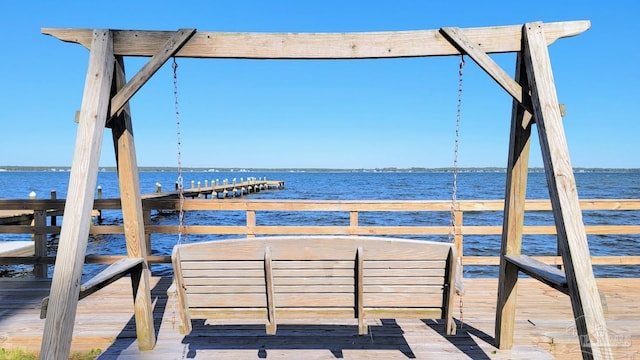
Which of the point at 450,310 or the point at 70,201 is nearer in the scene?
the point at 70,201

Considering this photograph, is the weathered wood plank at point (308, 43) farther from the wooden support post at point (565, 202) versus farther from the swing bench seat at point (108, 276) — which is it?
the swing bench seat at point (108, 276)

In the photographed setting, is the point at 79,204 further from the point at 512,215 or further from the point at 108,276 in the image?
the point at 512,215

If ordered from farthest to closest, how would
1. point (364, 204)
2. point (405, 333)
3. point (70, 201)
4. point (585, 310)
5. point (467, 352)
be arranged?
point (364, 204), point (405, 333), point (467, 352), point (70, 201), point (585, 310)

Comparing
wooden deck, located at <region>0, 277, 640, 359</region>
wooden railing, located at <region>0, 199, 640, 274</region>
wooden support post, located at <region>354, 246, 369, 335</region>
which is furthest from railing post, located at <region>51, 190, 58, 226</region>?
wooden support post, located at <region>354, 246, 369, 335</region>

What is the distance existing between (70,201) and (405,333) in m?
2.54

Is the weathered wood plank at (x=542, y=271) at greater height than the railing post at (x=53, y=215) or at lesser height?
greater

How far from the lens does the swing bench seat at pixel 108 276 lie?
2.23 metres

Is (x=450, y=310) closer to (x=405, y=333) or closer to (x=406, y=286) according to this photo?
(x=406, y=286)

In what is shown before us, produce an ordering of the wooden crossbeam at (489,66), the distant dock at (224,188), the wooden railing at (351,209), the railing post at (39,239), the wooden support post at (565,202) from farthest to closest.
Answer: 1. the distant dock at (224,188)
2. the railing post at (39,239)
3. the wooden railing at (351,209)
4. the wooden crossbeam at (489,66)
5. the wooden support post at (565,202)

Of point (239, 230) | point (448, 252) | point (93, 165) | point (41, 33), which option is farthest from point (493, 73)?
point (239, 230)

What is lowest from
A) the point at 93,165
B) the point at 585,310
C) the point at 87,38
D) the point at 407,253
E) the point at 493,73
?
the point at 585,310

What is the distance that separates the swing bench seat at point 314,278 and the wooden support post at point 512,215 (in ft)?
2.12

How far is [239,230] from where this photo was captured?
509 cm

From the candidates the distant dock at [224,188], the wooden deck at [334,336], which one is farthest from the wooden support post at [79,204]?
the distant dock at [224,188]
